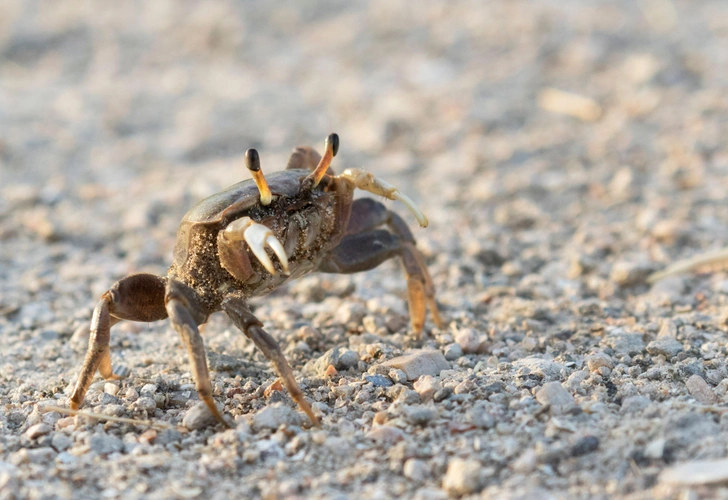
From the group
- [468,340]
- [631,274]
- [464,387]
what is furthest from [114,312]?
[631,274]

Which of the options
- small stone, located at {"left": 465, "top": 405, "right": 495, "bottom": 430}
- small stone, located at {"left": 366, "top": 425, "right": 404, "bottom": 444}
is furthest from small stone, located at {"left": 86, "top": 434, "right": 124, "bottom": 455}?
small stone, located at {"left": 465, "top": 405, "right": 495, "bottom": 430}

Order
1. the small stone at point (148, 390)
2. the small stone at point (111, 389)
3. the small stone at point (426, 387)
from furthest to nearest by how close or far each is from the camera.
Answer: the small stone at point (111, 389), the small stone at point (148, 390), the small stone at point (426, 387)

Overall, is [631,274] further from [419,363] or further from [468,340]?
[419,363]

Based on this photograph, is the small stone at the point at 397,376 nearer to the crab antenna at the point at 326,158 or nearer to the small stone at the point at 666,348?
the crab antenna at the point at 326,158

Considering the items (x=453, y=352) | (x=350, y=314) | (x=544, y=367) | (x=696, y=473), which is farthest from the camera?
(x=350, y=314)

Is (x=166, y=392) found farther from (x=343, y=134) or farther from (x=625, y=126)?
(x=625, y=126)

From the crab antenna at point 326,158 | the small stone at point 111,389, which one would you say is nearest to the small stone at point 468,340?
the crab antenna at point 326,158
